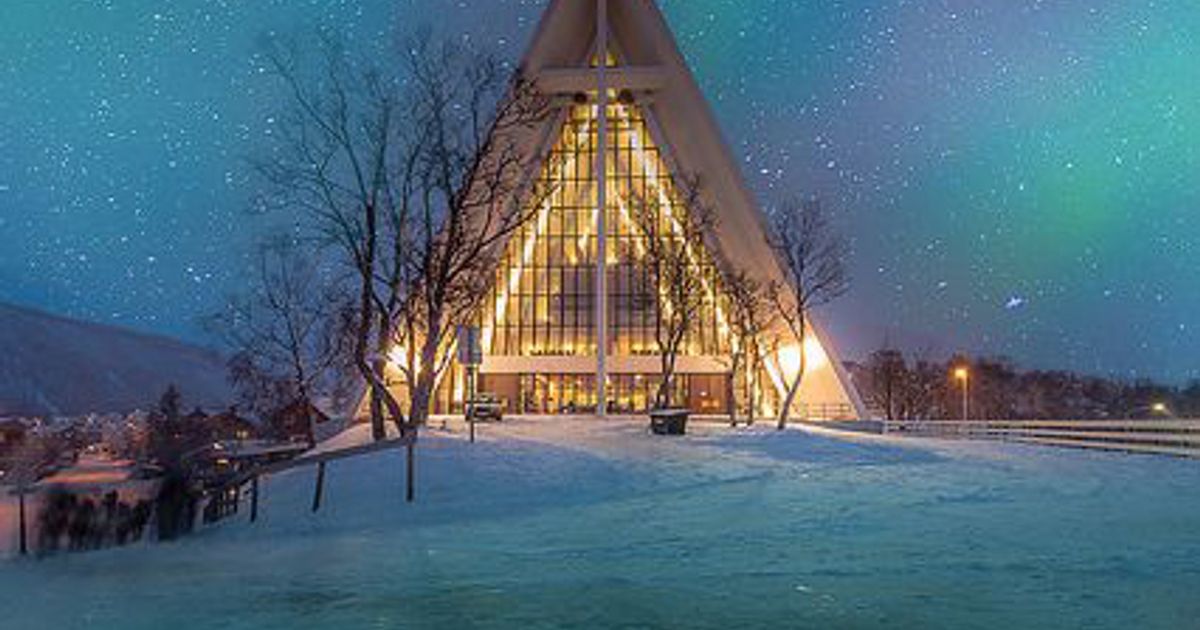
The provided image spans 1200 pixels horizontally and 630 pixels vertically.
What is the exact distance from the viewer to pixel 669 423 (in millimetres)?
27438

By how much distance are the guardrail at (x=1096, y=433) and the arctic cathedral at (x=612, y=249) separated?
1135 centimetres

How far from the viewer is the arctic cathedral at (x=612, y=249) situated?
5028 cm

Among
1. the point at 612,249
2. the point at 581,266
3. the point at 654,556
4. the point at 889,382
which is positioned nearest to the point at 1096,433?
the point at 654,556

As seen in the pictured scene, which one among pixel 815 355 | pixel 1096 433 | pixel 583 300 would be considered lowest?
pixel 1096 433

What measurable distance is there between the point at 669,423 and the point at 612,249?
30.6 metres

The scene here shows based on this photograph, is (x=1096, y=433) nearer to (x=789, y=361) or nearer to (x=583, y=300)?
(x=789, y=361)

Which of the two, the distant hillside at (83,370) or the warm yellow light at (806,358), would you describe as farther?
the distant hillside at (83,370)

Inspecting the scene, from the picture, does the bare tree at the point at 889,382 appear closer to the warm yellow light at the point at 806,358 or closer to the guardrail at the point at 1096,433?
the warm yellow light at the point at 806,358

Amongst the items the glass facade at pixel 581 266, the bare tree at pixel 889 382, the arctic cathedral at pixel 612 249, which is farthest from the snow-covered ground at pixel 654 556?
the bare tree at pixel 889 382

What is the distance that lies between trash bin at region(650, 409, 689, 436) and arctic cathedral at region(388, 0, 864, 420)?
66.3ft

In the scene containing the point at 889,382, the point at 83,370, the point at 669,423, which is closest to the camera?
the point at 669,423

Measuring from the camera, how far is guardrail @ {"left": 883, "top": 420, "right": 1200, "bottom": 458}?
23.4m

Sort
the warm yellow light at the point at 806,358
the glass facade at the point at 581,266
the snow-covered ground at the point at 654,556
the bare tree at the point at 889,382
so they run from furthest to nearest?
1. the bare tree at the point at 889,382
2. the glass facade at the point at 581,266
3. the warm yellow light at the point at 806,358
4. the snow-covered ground at the point at 654,556

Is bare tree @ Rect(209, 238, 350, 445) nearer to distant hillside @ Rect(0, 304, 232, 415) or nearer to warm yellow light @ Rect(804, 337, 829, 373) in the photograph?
warm yellow light @ Rect(804, 337, 829, 373)
